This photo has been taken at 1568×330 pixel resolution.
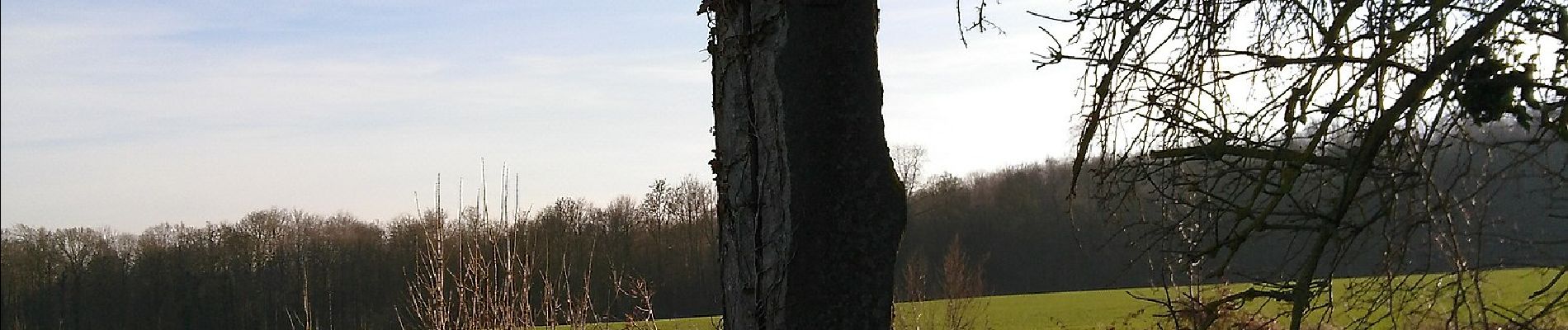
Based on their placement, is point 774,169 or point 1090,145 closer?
Answer: point 774,169

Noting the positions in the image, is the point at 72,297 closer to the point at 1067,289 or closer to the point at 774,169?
the point at 774,169

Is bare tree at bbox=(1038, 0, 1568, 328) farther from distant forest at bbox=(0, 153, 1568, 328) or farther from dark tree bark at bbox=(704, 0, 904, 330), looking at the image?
dark tree bark at bbox=(704, 0, 904, 330)

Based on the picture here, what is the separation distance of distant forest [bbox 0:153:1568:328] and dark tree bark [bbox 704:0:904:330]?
37 centimetres

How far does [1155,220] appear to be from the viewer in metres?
4.45

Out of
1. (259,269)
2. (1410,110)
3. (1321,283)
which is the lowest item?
(1321,283)

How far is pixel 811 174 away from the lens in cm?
204

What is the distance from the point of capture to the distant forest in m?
4.59

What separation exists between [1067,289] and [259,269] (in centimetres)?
2766

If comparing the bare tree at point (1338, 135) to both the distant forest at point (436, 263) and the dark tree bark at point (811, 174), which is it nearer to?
the distant forest at point (436, 263)

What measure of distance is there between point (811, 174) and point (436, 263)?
4024 millimetres

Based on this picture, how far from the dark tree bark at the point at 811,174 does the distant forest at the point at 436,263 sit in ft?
1.20

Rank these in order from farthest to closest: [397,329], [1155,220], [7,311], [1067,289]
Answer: [1067,289] → [397,329] → [7,311] → [1155,220]

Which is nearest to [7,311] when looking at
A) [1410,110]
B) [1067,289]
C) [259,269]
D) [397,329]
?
[397,329]

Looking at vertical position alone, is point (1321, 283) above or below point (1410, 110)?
below
